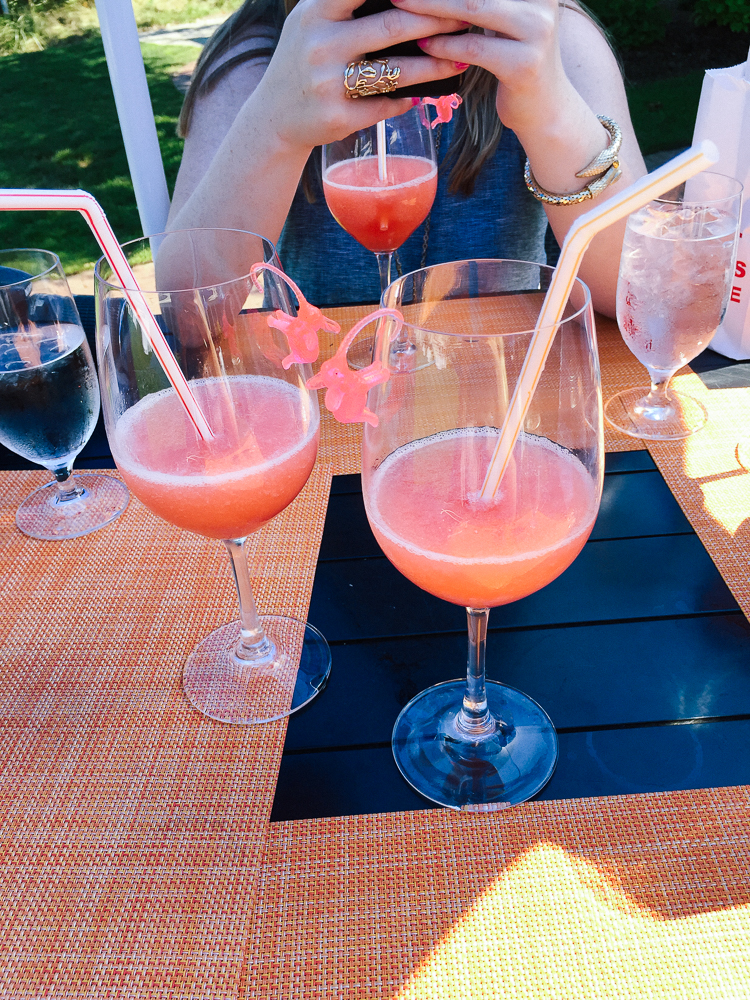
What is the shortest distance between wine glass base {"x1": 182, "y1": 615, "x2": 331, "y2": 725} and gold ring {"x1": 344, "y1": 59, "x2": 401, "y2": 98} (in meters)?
0.77

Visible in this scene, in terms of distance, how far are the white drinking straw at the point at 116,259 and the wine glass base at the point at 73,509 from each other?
1.32ft

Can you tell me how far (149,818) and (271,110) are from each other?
3.45 ft

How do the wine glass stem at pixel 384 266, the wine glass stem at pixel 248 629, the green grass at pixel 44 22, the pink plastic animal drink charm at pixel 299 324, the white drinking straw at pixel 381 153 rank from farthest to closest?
the green grass at pixel 44 22
the wine glass stem at pixel 384 266
the white drinking straw at pixel 381 153
the wine glass stem at pixel 248 629
the pink plastic animal drink charm at pixel 299 324

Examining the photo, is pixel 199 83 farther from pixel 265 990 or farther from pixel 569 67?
pixel 265 990

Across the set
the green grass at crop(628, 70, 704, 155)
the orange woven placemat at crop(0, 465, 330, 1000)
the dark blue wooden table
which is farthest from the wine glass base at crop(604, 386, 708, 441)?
the green grass at crop(628, 70, 704, 155)

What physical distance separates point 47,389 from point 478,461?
0.64m

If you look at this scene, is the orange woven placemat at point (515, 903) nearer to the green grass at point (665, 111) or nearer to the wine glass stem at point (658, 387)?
the wine glass stem at point (658, 387)

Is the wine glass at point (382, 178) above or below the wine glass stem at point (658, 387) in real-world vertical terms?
above

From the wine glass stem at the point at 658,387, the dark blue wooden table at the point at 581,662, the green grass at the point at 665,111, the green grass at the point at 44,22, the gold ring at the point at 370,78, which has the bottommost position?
the green grass at the point at 665,111

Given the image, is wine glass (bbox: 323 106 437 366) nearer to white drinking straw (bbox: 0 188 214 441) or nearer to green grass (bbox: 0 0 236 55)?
white drinking straw (bbox: 0 188 214 441)

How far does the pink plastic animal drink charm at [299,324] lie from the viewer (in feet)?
2.51

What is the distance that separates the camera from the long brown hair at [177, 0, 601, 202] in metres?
1.70

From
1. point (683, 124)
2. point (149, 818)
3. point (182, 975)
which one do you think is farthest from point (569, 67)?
point (683, 124)

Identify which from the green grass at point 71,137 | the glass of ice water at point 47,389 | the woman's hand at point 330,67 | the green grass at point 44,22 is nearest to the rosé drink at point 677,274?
the woman's hand at point 330,67
